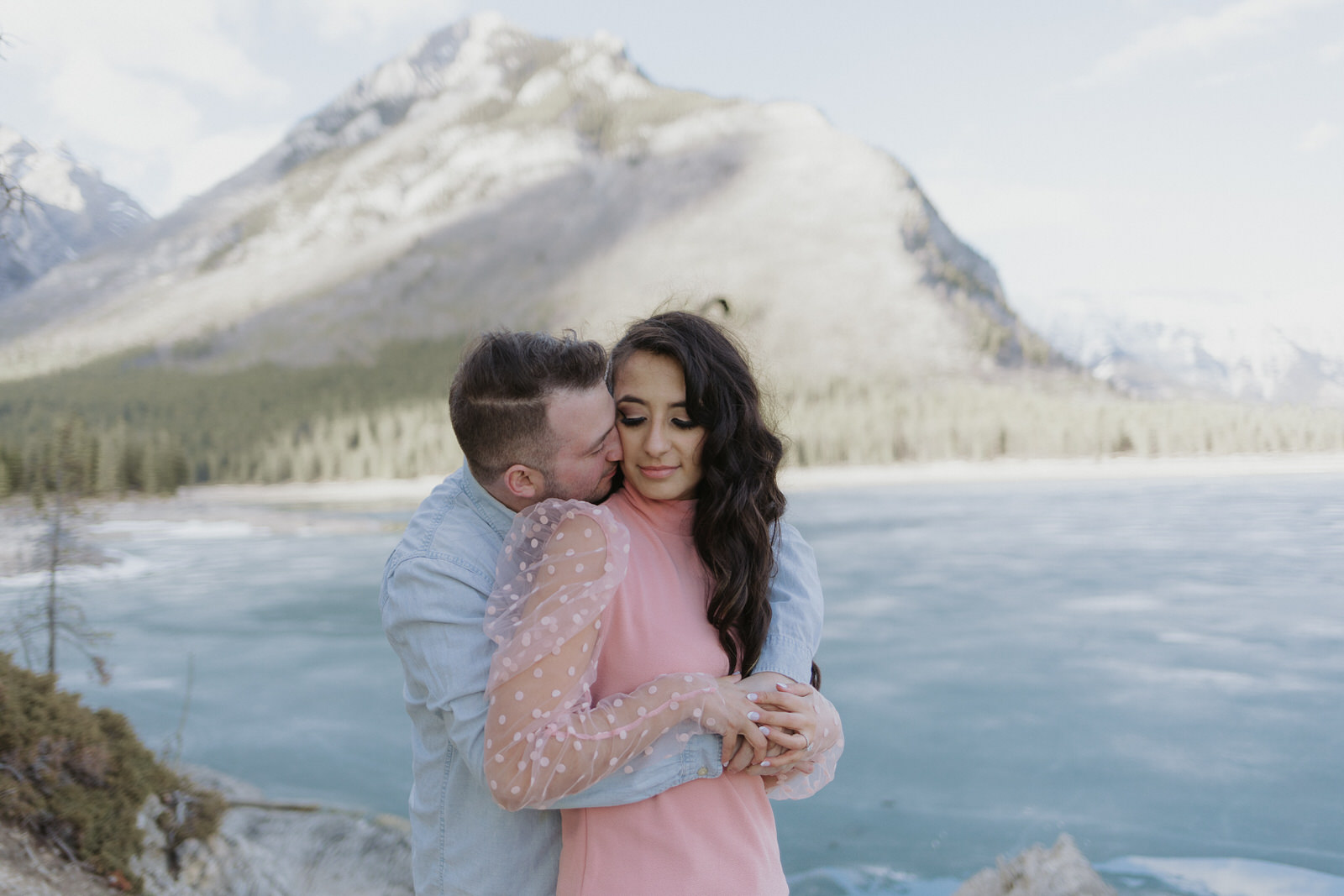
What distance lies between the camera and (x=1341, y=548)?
65.8 feet

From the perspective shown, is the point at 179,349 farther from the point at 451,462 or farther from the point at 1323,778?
the point at 1323,778

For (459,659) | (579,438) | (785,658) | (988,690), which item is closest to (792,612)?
(785,658)

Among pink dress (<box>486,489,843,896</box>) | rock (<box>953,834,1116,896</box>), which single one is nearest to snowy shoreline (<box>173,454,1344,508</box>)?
rock (<box>953,834,1116,896</box>)

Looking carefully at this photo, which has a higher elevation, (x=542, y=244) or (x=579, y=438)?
(x=542, y=244)

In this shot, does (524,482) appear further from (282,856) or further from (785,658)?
(282,856)

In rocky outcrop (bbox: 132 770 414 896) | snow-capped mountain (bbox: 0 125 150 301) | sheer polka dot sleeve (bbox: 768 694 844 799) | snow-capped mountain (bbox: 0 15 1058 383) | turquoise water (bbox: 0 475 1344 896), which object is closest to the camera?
sheer polka dot sleeve (bbox: 768 694 844 799)

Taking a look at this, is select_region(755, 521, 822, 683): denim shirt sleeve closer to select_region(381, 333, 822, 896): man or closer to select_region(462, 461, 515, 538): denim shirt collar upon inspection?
select_region(381, 333, 822, 896): man

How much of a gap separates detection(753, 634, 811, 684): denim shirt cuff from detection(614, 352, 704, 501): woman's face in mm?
331

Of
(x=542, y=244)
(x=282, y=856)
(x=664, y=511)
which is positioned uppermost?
(x=542, y=244)

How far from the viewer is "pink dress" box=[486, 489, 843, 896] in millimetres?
1353

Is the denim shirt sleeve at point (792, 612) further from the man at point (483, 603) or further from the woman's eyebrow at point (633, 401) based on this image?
the woman's eyebrow at point (633, 401)

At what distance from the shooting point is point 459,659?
4.67 feet

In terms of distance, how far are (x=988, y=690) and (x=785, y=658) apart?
35.9 feet

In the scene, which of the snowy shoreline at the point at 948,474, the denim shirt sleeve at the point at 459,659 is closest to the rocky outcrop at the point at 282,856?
the denim shirt sleeve at the point at 459,659
